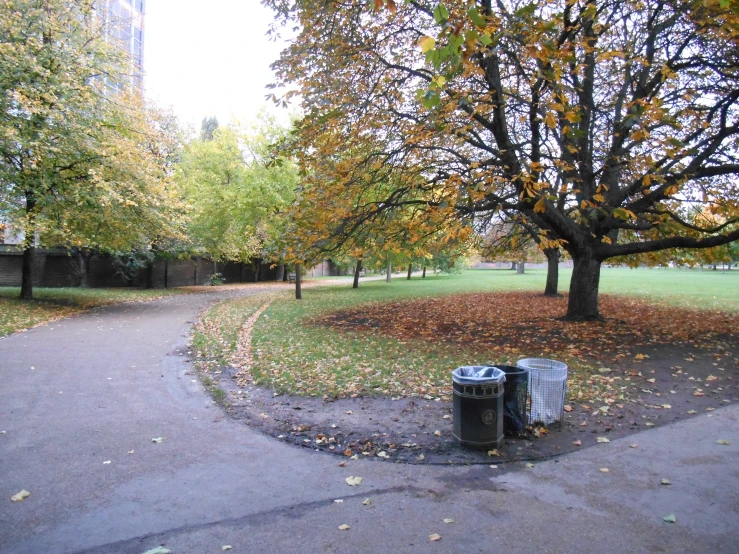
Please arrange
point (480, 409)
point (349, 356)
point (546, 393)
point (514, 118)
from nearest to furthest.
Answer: point (480, 409), point (546, 393), point (349, 356), point (514, 118)

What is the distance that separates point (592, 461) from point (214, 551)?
343cm

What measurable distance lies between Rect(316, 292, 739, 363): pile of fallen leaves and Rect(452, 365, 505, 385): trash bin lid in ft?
15.1

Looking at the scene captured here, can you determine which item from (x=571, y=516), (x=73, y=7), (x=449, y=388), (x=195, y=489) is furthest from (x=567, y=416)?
(x=73, y=7)

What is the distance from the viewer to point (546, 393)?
17.2 feet

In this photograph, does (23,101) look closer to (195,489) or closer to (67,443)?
(67,443)

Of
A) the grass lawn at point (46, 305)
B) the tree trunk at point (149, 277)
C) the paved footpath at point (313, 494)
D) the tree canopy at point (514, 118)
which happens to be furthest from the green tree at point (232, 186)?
the paved footpath at point (313, 494)

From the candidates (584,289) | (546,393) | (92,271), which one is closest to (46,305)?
(92,271)

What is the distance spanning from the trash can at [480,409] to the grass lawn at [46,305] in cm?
1170

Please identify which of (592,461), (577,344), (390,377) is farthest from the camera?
(577,344)

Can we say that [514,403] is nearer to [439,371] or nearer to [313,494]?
[313,494]

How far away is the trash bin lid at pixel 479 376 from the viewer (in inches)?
182

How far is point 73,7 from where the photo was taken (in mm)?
15102

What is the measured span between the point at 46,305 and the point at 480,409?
16.8 metres

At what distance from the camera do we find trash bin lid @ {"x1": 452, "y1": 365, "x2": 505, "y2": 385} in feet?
15.2
